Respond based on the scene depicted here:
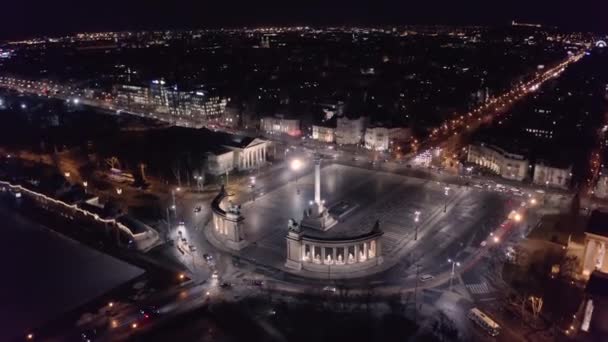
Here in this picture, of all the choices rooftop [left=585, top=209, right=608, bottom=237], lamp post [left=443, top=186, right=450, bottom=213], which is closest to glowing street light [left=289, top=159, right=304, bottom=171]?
lamp post [left=443, top=186, right=450, bottom=213]

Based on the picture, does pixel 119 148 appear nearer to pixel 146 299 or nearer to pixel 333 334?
pixel 146 299

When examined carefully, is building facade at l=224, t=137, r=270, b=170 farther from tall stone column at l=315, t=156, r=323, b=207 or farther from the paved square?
tall stone column at l=315, t=156, r=323, b=207

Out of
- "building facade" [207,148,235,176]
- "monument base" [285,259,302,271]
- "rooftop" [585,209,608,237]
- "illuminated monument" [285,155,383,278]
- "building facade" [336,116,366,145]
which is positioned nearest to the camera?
"rooftop" [585,209,608,237]

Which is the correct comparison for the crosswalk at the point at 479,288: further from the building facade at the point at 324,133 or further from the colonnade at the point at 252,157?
the building facade at the point at 324,133

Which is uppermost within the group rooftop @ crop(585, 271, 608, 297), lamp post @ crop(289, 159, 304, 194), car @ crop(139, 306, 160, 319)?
rooftop @ crop(585, 271, 608, 297)

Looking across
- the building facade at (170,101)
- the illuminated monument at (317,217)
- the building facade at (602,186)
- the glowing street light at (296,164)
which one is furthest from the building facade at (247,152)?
the building facade at (602,186)
